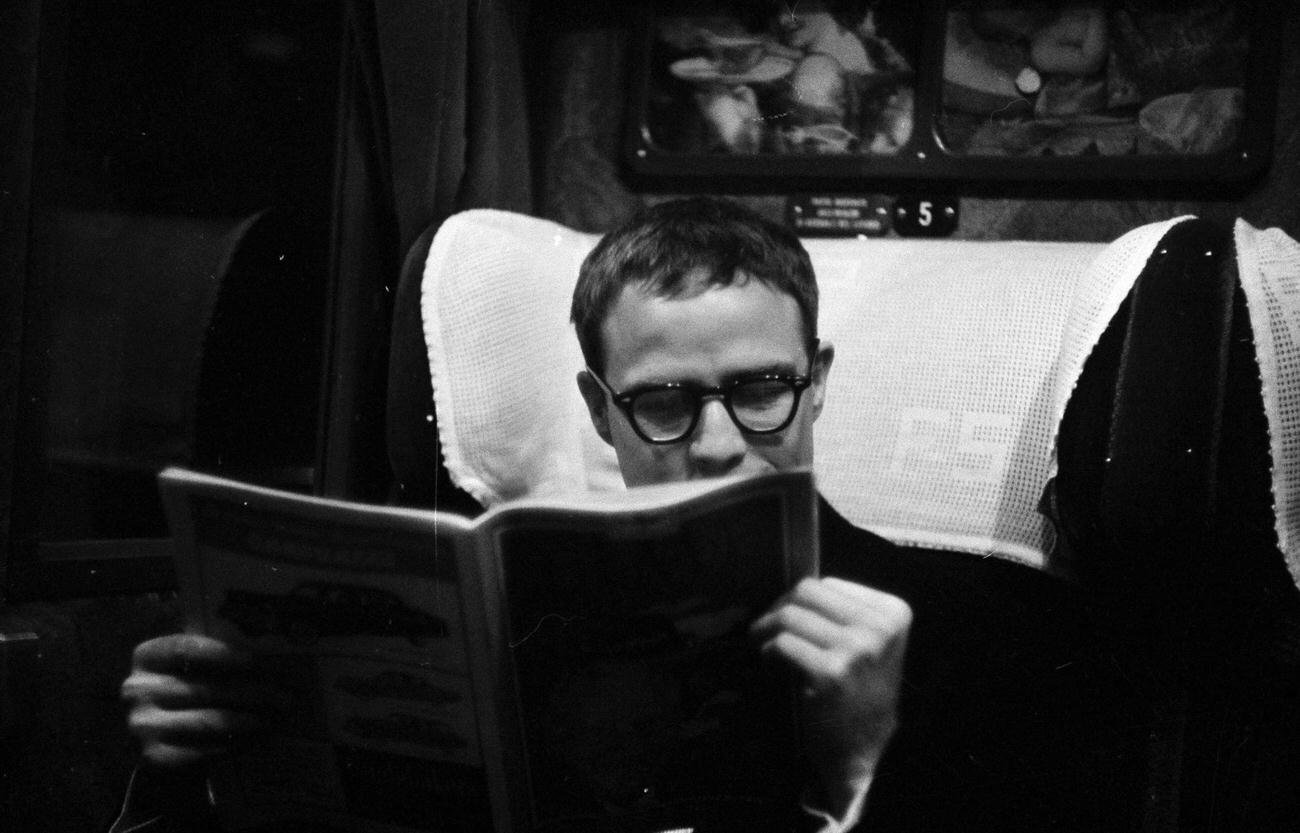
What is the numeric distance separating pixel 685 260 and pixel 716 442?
0.50 ft

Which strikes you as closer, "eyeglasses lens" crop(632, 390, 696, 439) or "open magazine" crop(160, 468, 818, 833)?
"open magazine" crop(160, 468, 818, 833)

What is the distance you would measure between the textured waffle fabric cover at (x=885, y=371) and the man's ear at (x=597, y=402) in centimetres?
17

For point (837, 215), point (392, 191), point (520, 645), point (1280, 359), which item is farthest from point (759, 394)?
point (837, 215)

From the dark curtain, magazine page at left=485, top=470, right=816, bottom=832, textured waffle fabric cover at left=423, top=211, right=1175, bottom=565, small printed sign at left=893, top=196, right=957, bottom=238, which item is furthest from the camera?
small printed sign at left=893, top=196, right=957, bottom=238

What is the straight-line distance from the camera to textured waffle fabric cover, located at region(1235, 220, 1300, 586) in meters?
0.74

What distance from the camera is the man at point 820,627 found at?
2.13 feet

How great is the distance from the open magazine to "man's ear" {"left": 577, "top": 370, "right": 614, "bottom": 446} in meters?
0.27

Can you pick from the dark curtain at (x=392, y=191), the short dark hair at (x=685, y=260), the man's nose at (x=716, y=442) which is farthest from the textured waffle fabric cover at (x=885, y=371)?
the man's nose at (x=716, y=442)

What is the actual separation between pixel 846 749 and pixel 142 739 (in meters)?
0.47

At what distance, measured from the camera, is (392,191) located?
110 cm

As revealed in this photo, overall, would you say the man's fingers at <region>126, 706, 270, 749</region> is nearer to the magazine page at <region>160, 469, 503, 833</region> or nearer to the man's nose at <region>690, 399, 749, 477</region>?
the magazine page at <region>160, 469, 503, 833</region>

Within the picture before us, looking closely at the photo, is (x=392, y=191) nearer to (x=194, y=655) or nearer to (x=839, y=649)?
(x=194, y=655)

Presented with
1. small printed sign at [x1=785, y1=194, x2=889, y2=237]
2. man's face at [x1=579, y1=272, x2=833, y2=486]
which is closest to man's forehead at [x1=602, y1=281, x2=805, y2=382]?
man's face at [x1=579, y1=272, x2=833, y2=486]

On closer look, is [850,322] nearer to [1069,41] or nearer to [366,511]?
[1069,41]
